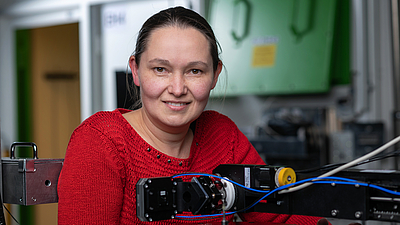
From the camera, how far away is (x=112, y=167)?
0.90 metres

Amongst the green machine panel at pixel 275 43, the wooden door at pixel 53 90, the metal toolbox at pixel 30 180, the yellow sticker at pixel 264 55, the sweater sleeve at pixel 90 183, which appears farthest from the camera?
the wooden door at pixel 53 90

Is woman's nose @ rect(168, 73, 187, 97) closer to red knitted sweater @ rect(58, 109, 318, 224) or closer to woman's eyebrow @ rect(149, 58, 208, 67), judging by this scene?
woman's eyebrow @ rect(149, 58, 208, 67)

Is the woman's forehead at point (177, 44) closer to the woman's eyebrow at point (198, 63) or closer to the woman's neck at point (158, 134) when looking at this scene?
the woman's eyebrow at point (198, 63)

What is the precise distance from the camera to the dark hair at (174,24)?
38.4 inches

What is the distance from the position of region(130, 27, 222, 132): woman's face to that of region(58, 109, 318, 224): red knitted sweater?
0.10 metres

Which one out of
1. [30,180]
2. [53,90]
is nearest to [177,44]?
[30,180]

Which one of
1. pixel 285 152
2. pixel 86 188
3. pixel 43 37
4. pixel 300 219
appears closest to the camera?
pixel 86 188

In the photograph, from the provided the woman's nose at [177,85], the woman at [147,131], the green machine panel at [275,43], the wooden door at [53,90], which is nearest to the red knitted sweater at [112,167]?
the woman at [147,131]

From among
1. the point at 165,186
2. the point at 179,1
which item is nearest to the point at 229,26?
the point at 179,1

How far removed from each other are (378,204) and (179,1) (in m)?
1.85

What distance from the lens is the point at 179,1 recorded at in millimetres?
2336

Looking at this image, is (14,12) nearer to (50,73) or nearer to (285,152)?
(50,73)

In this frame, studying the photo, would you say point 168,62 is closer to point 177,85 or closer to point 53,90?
point 177,85

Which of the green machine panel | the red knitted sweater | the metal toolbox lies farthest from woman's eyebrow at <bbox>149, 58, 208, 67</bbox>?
the green machine panel
